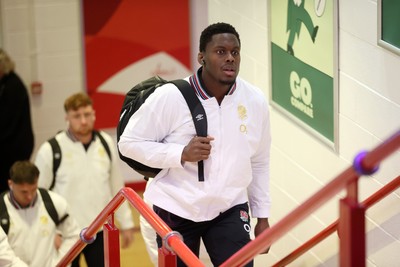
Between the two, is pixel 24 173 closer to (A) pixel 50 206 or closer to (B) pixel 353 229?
(A) pixel 50 206

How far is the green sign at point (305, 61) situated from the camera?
18.0 feet

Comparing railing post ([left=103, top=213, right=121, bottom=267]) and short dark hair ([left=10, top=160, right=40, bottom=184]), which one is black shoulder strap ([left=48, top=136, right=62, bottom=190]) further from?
railing post ([left=103, top=213, right=121, bottom=267])

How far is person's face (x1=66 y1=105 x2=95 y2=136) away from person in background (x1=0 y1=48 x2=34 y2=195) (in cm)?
200

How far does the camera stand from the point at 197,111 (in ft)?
14.7

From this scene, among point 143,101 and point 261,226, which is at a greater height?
point 143,101

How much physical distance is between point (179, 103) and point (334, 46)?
1.30m

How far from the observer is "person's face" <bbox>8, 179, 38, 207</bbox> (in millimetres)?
6121

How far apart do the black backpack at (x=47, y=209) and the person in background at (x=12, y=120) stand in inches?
103

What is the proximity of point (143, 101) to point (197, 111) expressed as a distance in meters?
0.28

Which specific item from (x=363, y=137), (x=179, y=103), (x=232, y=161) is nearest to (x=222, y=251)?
(x=232, y=161)

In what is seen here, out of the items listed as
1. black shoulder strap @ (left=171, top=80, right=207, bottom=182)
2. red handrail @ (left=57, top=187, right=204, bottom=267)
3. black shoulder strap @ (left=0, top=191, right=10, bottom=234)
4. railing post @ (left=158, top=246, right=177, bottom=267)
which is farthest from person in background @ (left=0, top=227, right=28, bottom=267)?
railing post @ (left=158, top=246, right=177, bottom=267)

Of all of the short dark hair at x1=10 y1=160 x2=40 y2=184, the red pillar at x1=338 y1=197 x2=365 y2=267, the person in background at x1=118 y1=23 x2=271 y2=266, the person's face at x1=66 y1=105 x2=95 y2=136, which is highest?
the red pillar at x1=338 y1=197 x2=365 y2=267

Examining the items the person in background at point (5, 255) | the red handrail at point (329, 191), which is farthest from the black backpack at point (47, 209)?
the red handrail at point (329, 191)

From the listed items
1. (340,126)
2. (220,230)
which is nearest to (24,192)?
(220,230)
